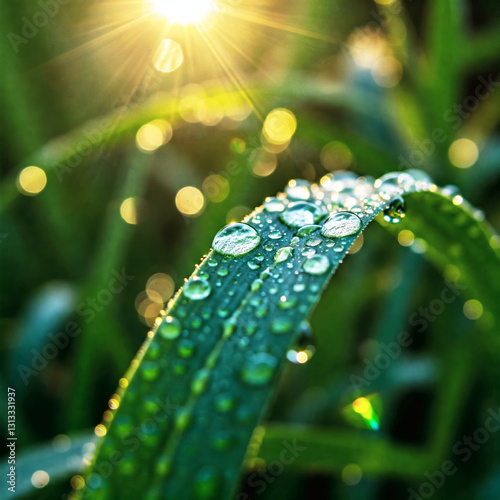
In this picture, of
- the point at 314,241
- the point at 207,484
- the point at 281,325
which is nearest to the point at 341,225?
the point at 314,241

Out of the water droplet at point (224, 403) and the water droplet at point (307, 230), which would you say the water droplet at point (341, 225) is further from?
the water droplet at point (224, 403)

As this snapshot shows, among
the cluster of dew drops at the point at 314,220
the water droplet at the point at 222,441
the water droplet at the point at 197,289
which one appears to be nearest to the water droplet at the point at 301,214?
the cluster of dew drops at the point at 314,220

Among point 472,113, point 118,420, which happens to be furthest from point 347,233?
point 472,113

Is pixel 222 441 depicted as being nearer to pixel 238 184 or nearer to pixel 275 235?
pixel 275 235

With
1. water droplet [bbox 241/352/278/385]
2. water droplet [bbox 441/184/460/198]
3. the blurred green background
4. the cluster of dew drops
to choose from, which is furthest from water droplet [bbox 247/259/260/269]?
the blurred green background

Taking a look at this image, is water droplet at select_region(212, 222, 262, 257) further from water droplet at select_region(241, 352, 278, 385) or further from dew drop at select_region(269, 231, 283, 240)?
water droplet at select_region(241, 352, 278, 385)

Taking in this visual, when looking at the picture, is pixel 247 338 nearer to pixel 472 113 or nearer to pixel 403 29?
pixel 403 29
